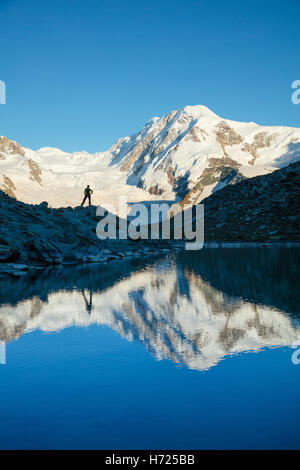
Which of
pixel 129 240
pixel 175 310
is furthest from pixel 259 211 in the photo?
pixel 175 310

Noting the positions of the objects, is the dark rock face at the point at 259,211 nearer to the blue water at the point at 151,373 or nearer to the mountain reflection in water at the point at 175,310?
the mountain reflection in water at the point at 175,310

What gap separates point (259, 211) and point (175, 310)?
229 ft

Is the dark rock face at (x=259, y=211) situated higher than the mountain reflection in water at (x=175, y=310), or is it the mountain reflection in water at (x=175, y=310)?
the dark rock face at (x=259, y=211)

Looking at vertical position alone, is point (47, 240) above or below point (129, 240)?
below

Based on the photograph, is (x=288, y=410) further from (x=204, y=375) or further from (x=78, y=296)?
(x=78, y=296)

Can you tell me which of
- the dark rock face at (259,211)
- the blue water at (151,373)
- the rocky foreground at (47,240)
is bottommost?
the blue water at (151,373)

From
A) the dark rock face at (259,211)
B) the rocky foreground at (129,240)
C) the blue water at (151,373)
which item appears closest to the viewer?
the blue water at (151,373)

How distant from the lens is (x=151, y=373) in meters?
9.38

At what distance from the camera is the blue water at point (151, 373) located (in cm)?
663

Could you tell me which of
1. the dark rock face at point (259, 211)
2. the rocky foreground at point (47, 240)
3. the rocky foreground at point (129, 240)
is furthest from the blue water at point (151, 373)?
the dark rock face at point (259, 211)

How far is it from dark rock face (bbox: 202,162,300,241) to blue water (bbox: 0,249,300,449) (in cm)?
6039

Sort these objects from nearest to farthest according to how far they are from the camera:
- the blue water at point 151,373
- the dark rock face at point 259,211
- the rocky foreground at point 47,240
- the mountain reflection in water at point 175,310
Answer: the blue water at point 151,373 < the mountain reflection in water at point 175,310 < the rocky foreground at point 47,240 < the dark rock face at point 259,211

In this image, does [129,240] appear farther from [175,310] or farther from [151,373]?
[151,373]

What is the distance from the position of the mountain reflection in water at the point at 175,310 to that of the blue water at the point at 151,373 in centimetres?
7
